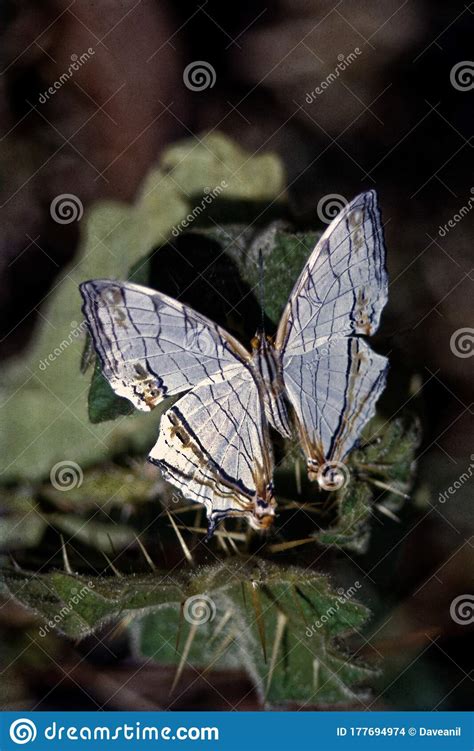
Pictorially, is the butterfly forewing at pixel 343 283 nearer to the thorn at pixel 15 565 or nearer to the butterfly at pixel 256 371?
the butterfly at pixel 256 371

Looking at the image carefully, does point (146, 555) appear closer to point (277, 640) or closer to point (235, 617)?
point (235, 617)

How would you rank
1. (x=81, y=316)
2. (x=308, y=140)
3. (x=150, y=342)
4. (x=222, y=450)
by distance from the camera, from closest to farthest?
(x=150, y=342)
(x=222, y=450)
(x=81, y=316)
(x=308, y=140)

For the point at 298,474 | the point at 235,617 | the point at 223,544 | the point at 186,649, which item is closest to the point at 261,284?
the point at 298,474

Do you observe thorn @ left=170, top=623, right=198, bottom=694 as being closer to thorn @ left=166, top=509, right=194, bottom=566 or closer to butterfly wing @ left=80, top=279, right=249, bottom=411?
thorn @ left=166, top=509, right=194, bottom=566

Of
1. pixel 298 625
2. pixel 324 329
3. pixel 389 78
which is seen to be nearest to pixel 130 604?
pixel 298 625

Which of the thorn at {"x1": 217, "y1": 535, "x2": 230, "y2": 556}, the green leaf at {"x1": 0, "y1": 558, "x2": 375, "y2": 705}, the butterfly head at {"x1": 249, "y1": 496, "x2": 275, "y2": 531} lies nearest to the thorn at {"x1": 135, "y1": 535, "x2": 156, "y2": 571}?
the green leaf at {"x1": 0, "y1": 558, "x2": 375, "y2": 705}
